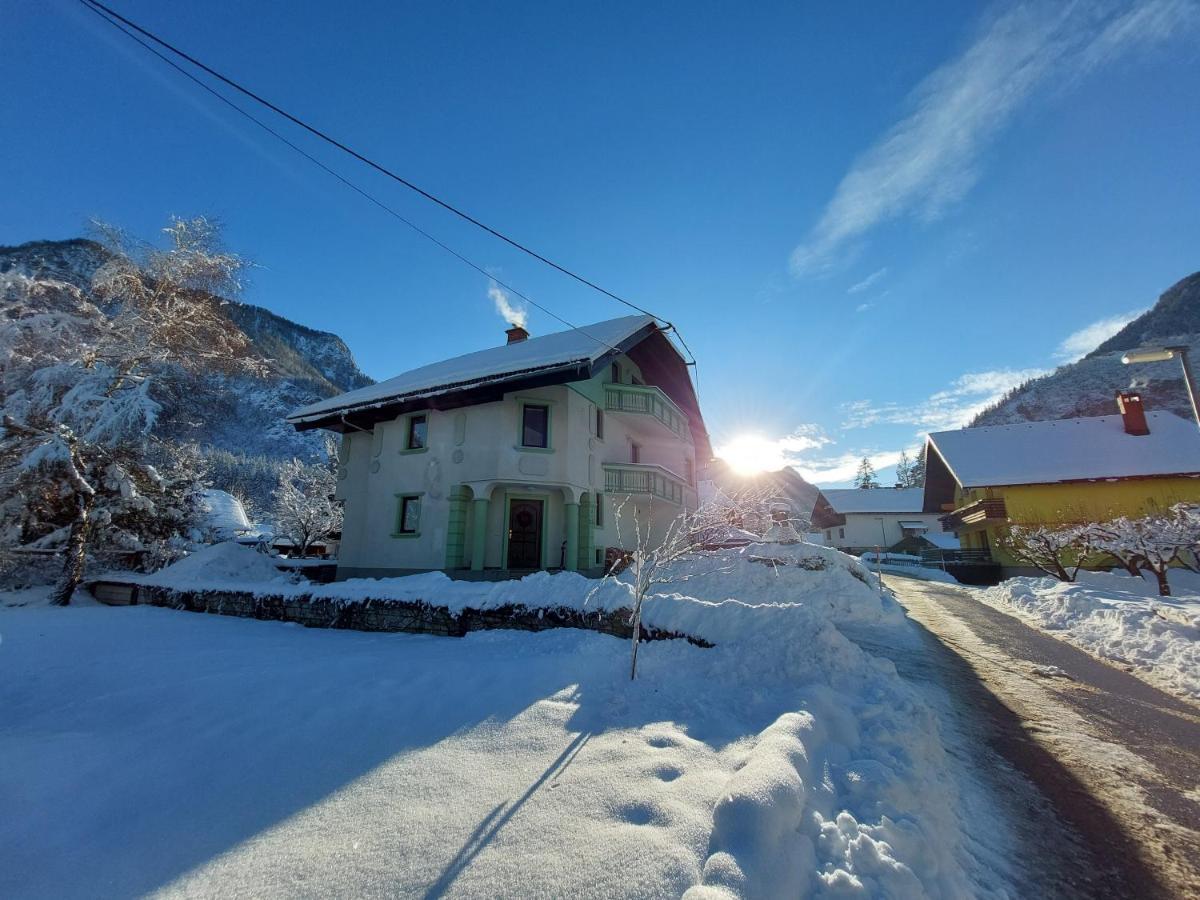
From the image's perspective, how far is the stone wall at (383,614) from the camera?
7926 millimetres

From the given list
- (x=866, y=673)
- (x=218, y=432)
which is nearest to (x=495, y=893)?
(x=866, y=673)

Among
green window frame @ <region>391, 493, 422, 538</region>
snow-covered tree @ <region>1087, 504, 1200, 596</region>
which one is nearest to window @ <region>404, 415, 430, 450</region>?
green window frame @ <region>391, 493, 422, 538</region>

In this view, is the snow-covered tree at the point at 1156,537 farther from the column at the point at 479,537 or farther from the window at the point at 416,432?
the window at the point at 416,432

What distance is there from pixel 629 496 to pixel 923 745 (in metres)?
14.5

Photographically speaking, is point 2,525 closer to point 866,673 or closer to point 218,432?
point 218,432

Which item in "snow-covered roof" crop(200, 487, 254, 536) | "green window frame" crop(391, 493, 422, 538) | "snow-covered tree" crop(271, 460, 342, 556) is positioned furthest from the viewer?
"snow-covered tree" crop(271, 460, 342, 556)

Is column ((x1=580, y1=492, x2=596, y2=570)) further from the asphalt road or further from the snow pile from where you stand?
the asphalt road

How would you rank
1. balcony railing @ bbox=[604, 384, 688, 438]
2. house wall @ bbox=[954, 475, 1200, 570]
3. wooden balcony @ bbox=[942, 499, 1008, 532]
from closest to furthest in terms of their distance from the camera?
1. balcony railing @ bbox=[604, 384, 688, 438]
2. house wall @ bbox=[954, 475, 1200, 570]
3. wooden balcony @ bbox=[942, 499, 1008, 532]

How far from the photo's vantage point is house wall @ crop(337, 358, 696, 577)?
16297 mm

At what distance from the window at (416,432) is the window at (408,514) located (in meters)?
1.86

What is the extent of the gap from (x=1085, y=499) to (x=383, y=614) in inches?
1319

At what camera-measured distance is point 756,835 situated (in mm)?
2740

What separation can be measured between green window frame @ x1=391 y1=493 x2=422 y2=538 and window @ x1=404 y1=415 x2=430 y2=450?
1.84 m

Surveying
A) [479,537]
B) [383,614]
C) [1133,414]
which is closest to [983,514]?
[1133,414]
